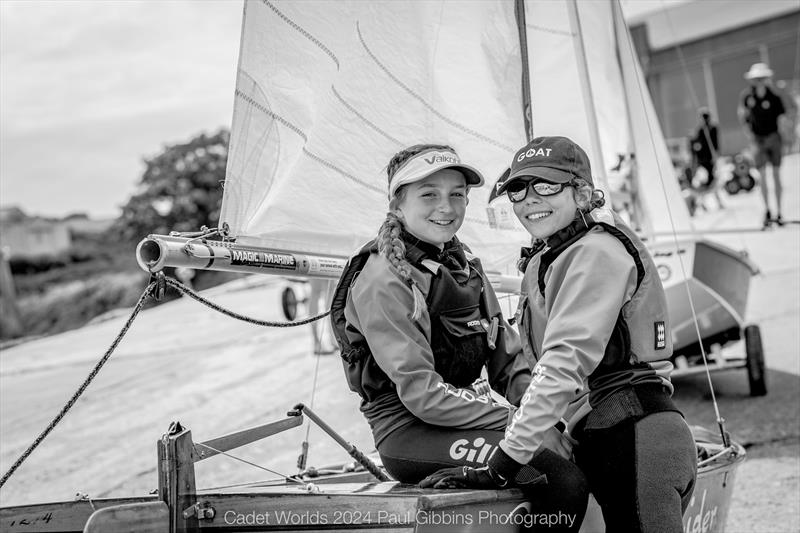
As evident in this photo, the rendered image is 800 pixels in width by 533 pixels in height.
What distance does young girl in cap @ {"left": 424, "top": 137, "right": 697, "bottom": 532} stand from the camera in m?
2.32

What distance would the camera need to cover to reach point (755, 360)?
5.84 metres

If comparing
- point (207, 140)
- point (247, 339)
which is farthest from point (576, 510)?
point (207, 140)

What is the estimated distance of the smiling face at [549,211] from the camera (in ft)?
8.50

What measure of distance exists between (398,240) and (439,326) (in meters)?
0.30

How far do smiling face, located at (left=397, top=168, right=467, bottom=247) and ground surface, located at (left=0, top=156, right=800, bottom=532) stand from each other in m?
0.93

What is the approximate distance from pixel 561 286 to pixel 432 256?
53 cm

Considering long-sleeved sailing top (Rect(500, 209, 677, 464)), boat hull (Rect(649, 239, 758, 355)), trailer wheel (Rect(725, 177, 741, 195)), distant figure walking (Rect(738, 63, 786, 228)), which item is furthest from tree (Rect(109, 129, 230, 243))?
long-sleeved sailing top (Rect(500, 209, 677, 464))

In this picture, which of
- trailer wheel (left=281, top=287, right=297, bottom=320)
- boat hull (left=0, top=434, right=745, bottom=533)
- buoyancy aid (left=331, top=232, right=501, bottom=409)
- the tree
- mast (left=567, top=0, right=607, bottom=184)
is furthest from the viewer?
the tree

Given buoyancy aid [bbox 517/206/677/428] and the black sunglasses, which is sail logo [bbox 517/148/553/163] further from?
buoyancy aid [bbox 517/206/677/428]

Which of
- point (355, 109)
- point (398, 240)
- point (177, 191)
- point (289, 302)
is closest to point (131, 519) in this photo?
point (398, 240)

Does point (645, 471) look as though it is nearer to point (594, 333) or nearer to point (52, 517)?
point (594, 333)

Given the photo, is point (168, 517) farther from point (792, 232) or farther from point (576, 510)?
point (792, 232)

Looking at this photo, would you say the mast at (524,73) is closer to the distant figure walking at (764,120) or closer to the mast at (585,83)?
the mast at (585,83)

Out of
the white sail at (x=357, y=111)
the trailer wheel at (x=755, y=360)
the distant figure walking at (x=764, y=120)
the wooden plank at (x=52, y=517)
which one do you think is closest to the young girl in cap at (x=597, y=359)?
the white sail at (x=357, y=111)
